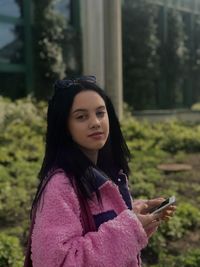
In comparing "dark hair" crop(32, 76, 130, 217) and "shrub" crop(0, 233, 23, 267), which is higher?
"dark hair" crop(32, 76, 130, 217)

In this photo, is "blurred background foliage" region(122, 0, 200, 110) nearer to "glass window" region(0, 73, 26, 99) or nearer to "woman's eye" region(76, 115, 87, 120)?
"glass window" region(0, 73, 26, 99)

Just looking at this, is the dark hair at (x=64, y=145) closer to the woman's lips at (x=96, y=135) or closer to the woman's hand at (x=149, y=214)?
the woman's lips at (x=96, y=135)

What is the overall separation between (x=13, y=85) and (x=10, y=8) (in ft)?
8.16

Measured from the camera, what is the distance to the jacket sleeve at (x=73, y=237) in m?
1.68

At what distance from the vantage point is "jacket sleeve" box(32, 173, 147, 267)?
1.68m

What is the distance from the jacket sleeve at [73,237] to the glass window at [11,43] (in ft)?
54.9

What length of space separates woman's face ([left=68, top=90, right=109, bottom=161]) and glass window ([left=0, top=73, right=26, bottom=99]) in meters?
16.2

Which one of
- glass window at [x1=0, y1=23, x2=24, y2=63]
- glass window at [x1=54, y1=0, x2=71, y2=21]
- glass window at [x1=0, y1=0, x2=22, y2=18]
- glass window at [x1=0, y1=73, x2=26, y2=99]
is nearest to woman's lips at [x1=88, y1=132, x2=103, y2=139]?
glass window at [x1=0, y1=73, x2=26, y2=99]

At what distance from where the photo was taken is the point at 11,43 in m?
18.6

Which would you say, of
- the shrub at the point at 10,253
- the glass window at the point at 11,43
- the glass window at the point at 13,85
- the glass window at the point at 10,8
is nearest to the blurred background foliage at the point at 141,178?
the shrub at the point at 10,253

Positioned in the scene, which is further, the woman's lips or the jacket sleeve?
the woman's lips

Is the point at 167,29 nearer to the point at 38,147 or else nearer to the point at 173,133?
the point at 173,133

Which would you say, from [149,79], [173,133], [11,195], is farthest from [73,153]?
[149,79]

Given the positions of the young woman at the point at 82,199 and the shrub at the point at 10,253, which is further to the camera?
the shrub at the point at 10,253
